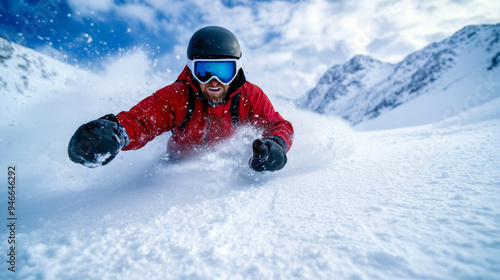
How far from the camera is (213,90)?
91.0 inches

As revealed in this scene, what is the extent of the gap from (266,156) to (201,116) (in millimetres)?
1011

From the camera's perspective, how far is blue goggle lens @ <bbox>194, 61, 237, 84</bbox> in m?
2.29

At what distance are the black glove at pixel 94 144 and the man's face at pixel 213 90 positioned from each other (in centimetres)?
103

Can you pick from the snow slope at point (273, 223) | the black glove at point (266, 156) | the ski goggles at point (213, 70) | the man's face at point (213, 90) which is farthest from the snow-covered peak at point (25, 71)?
the black glove at point (266, 156)

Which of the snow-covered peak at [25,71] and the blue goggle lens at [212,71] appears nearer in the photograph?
the blue goggle lens at [212,71]

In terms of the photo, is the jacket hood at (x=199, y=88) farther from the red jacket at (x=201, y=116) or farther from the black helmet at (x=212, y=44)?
the black helmet at (x=212, y=44)

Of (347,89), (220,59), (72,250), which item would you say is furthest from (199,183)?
(347,89)

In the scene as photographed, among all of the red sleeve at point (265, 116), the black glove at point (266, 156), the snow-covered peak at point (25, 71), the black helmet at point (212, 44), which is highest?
the snow-covered peak at point (25, 71)

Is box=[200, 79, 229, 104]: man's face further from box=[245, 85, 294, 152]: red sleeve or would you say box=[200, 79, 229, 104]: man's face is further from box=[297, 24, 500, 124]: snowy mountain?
box=[297, 24, 500, 124]: snowy mountain

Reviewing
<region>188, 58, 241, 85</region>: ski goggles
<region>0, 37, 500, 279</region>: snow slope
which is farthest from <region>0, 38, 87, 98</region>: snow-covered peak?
<region>0, 37, 500, 279</region>: snow slope

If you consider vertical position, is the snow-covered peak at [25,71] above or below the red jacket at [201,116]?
above

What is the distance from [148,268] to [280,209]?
0.69m

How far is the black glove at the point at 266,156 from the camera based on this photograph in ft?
5.93


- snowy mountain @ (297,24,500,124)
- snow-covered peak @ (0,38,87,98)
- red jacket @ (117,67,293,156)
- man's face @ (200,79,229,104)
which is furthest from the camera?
snowy mountain @ (297,24,500,124)
